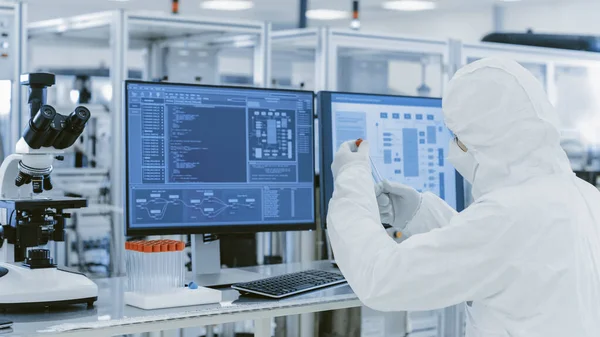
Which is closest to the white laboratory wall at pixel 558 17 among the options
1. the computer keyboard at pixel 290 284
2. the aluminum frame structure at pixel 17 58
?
the aluminum frame structure at pixel 17 58

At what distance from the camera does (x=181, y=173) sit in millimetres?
1884

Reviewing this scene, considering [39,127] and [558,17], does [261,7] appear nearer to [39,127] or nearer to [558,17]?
[558,17]

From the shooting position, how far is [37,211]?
5.23 feet

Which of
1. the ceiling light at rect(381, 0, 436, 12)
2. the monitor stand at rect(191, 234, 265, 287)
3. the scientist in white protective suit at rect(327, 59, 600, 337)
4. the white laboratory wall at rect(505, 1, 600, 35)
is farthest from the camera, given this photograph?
the ceiling light at rect(381, 0, 436, 12)

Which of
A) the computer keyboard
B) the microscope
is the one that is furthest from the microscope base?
the computer keyboard

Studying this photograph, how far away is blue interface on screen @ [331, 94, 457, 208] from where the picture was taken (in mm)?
2107

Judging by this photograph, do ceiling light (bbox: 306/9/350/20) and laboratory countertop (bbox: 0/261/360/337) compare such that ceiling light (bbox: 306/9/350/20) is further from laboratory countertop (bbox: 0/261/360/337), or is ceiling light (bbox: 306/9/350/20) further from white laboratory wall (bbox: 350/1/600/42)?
laboratory countertop (bbox: 0/261/360/337)

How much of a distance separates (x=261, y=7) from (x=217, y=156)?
22.8ft

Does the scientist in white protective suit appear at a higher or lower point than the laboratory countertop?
higher

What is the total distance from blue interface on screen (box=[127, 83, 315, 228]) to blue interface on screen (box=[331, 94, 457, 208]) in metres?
0.12

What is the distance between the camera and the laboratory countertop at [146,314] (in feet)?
4.74

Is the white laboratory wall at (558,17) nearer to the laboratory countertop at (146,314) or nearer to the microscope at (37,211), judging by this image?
the laboratory countertop at (146,314)

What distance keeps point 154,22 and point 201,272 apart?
1.02 metres

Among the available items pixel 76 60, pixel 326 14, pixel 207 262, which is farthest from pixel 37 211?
pixel 76 60
